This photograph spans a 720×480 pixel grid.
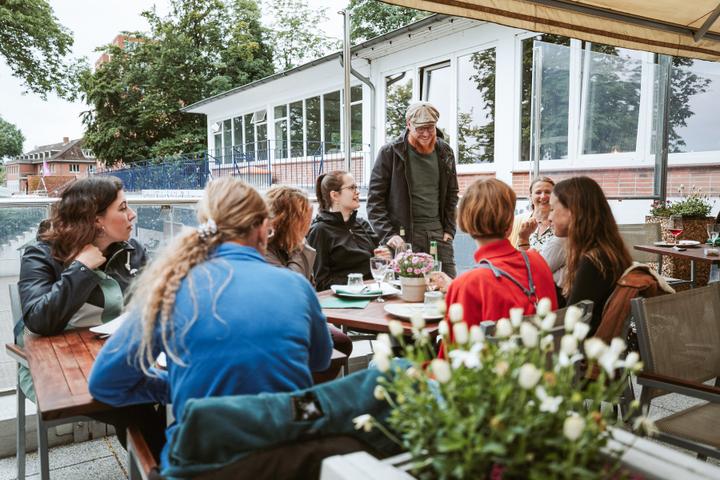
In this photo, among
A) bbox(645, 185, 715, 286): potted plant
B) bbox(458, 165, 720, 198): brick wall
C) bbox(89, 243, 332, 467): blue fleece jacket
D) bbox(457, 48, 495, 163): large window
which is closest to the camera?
bbox(89, 243, 332, 467): blue fleece jacket

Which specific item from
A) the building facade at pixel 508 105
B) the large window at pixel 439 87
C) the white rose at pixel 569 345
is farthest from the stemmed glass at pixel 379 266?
the large window at pixel 439 87

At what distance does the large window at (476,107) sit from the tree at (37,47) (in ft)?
56.2

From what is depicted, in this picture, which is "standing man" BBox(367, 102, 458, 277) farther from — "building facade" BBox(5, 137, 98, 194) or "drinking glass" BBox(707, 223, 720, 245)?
"building facade" BBox(5, 137, 98, 194)

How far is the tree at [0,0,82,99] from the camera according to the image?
66.6ft

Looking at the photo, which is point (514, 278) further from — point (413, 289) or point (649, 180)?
point (649, 180)

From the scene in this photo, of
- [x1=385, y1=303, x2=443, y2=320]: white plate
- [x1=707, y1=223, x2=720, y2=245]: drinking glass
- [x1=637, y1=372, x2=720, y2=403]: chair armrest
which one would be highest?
[x1=707, y1=223, x2=720, y2=245]: drinking glass

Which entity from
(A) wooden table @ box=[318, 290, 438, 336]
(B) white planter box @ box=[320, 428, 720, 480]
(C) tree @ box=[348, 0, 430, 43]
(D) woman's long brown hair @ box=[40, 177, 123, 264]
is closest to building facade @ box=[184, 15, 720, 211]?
(A) wooden table @ box=[318, 290, 438, 336]

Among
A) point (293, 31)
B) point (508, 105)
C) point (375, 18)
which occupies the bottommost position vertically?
point (508, 105)

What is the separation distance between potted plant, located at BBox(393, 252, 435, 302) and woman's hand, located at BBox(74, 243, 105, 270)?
A: 4.08 ft

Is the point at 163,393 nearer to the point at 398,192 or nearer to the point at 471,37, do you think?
the point at 398,192

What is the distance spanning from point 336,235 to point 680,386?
2242 millimetres

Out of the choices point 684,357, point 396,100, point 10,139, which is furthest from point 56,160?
point 684,357

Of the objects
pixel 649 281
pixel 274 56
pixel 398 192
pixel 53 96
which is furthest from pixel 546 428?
pixel 274 56

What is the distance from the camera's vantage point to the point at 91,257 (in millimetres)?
2262
